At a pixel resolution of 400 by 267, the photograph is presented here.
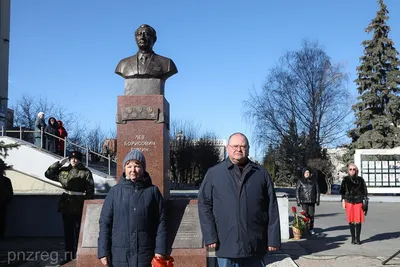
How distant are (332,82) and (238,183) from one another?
30909 millimetres

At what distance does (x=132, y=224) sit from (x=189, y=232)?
2208 mm

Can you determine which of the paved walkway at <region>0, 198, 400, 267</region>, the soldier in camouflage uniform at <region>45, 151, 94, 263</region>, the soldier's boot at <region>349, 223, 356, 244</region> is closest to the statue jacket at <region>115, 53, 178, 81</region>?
the soldier in camouflage uniform at <region>45, 151, 94, 263</region>

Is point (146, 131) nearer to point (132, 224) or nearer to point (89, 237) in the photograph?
point (89, 237)

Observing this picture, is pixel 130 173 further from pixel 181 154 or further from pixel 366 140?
pixel 181 154

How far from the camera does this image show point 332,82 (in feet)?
109

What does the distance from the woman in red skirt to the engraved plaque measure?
492cm

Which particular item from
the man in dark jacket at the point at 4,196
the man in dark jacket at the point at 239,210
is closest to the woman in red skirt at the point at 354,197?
the man in dark jacket at the point at 239,210

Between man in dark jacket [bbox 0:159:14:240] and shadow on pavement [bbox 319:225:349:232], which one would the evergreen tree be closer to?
shadow on pavement [bbox 319:225:349:232]

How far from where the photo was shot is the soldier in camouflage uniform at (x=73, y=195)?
716cm

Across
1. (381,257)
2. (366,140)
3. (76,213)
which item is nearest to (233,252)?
(76,213)

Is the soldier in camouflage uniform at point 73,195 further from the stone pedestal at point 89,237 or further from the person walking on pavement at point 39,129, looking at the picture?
the person walking on pavement at point 39,129

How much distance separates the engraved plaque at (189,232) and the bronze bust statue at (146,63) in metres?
2.50

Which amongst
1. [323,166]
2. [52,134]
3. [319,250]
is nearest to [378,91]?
[323,166]

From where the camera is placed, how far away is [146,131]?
715 cm
